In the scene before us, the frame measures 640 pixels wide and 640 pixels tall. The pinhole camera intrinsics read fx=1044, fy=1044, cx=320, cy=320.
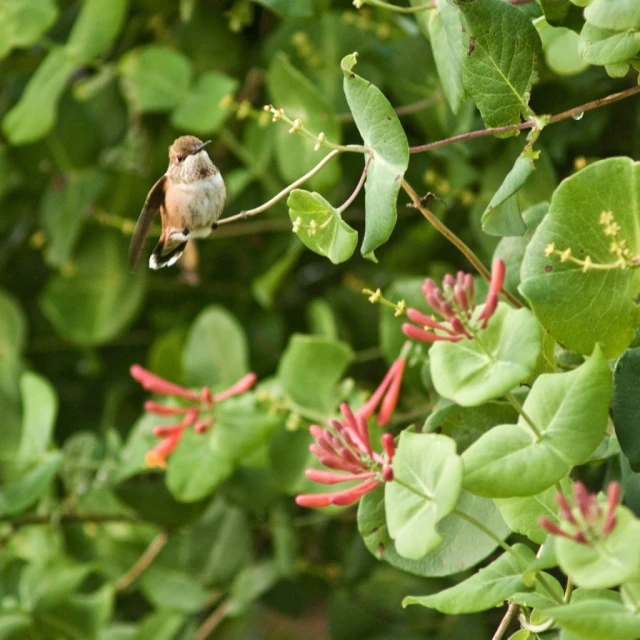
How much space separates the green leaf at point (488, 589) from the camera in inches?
17.7

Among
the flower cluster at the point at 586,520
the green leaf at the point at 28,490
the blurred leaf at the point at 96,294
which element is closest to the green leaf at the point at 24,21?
the blurred leaf at the point at 96,294

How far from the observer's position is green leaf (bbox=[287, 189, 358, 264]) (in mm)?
476

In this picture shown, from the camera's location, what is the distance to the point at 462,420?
55 centimetres

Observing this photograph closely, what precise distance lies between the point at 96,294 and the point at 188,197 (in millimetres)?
593

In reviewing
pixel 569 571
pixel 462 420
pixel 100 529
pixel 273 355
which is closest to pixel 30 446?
pixel 100 529

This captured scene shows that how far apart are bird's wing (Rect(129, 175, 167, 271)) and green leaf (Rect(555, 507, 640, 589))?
0.90 feet

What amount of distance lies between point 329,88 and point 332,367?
0.27m

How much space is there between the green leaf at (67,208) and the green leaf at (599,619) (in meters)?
0.75

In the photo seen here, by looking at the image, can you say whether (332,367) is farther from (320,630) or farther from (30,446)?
(320,630)

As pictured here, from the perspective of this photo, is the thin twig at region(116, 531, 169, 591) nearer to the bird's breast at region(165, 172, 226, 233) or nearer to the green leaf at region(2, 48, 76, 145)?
the green leaf at region(2, 48, 76, 145)

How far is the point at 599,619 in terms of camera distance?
385 millimetres

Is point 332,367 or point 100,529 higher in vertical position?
point 332,367

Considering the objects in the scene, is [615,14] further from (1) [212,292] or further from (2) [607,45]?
(1) [212,292]

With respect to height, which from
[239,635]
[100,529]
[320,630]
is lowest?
[320,630]
